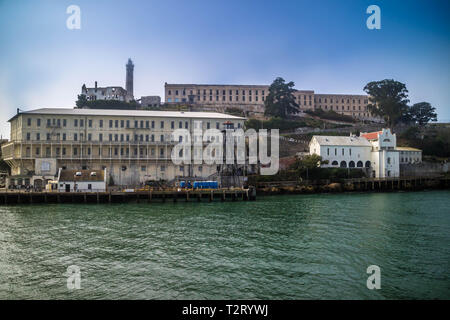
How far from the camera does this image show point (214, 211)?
1406 inches

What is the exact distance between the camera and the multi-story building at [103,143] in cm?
5569

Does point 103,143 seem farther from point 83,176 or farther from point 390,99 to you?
point 390,99

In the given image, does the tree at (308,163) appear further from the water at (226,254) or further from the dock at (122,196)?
the water at (226,254)

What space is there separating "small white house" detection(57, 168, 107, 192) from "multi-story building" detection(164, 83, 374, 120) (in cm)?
5924

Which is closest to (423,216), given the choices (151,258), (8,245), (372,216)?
(372,216)

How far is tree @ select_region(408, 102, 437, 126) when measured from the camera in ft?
303

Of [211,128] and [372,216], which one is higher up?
[211,128]

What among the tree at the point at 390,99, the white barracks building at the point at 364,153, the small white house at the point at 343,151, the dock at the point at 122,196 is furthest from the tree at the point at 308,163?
the tree at the point at 390,99

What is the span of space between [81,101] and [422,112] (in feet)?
325

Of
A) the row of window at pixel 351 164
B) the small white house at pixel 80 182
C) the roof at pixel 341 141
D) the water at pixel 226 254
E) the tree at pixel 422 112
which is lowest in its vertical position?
the water at pixel 226 254

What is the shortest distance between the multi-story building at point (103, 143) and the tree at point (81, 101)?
25678 millimetres

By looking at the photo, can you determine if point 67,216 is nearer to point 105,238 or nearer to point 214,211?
point 105,238

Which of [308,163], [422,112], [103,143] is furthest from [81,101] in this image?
[422,112]

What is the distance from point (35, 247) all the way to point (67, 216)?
12.3m
